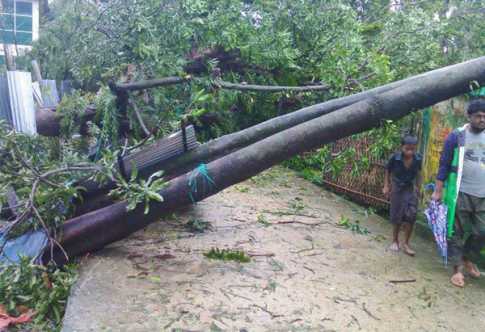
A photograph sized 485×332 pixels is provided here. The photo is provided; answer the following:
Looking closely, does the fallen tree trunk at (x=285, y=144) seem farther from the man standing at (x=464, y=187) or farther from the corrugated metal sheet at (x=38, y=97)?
the corrugated metal sheet at (x=38, y=97)

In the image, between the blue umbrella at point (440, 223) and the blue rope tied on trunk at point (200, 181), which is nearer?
the blue rope tied on trunk at point (200, 181)

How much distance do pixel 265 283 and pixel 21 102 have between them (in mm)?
3600

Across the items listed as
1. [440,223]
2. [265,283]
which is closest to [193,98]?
[265,283]

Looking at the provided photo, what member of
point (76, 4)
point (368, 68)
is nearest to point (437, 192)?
point (368, 68)

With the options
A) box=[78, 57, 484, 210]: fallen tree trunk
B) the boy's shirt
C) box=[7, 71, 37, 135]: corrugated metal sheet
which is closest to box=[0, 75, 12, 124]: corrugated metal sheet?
box=[7, 71, 37, 135]: corrugated metal sheet

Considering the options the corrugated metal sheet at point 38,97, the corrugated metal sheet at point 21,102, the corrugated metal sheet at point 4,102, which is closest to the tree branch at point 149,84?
the corrugated metal sheet at point 21,102

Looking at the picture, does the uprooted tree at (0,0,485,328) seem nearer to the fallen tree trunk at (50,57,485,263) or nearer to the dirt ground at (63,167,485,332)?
the fallen tree trunk at (50,57,485,263)

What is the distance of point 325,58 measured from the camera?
589 cm

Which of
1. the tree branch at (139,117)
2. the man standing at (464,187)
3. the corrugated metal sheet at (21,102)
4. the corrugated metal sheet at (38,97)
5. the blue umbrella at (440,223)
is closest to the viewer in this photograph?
the man standing at (464,187)

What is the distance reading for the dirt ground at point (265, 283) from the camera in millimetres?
3164

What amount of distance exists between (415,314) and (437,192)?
4.25 ft

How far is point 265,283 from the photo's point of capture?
3766 mm

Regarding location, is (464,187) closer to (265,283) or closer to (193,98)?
(265,283)

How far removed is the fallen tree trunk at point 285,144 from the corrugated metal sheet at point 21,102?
2.00 meters
